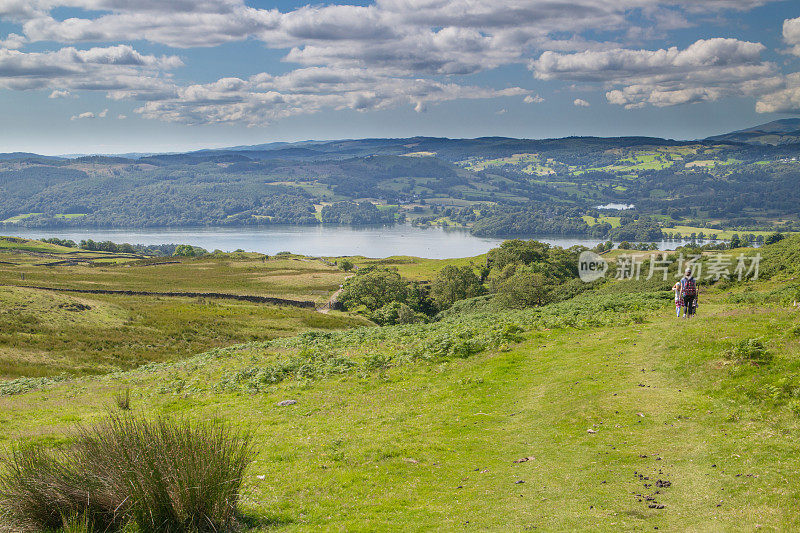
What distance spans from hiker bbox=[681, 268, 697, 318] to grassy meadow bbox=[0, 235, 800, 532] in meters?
1.46

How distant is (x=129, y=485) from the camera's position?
889cm

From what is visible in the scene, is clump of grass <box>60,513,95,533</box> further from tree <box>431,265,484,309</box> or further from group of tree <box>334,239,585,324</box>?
tree <box>431,265,484,309</box>

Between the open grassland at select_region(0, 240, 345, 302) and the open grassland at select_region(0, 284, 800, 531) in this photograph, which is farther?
the open grassland at select_region(0, 240, 345, 302)

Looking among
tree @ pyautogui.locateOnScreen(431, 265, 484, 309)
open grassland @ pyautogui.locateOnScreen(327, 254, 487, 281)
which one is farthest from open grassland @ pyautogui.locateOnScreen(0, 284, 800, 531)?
open grassland @ pyautogui.locateOnScreen(327, 254, 487, 281)

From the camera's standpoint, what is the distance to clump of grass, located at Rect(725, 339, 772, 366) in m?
14.5

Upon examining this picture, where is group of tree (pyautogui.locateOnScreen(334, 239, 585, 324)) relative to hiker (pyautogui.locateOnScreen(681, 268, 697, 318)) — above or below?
below

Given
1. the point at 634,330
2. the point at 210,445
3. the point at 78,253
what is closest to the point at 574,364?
the point at 634,330

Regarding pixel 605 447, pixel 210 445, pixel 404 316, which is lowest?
pixel 404 316

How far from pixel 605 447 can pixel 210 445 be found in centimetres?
887

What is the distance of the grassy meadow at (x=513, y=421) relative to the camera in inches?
384

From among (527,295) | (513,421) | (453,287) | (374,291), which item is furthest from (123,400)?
(453,287)

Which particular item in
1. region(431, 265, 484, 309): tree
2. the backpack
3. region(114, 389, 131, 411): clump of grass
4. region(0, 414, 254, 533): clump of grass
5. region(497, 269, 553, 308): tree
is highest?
the backpack

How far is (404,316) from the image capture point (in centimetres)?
8200

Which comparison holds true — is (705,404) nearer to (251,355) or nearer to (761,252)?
(251,355)
